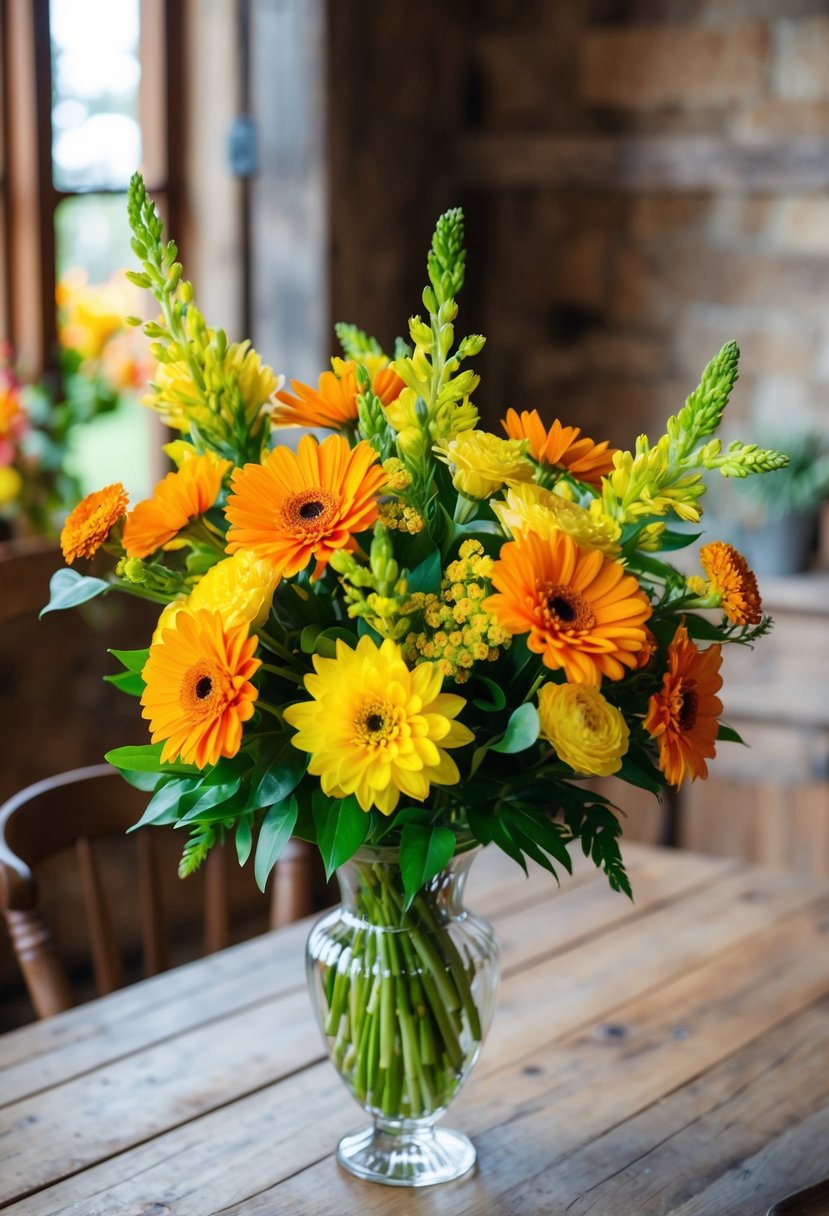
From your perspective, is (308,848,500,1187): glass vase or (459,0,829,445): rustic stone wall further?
(459,0,829,445): rustic stone wall

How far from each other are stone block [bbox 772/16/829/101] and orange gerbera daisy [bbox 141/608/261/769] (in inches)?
92.6

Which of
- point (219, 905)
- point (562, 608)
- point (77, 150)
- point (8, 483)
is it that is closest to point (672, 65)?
point (77, 150)

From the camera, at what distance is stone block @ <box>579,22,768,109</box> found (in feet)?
9.73

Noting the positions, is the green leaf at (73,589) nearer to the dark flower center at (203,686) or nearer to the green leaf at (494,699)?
the dark flower center at (203,686)

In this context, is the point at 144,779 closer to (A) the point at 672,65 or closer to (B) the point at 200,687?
(B) the point at 200,687

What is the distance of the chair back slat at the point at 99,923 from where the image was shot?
166 centimetres

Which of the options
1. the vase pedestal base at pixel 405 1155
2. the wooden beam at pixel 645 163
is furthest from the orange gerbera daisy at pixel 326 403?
the wooden beam at pixel 645 163

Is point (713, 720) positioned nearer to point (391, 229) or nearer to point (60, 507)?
point (60, 507)

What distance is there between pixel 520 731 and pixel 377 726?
10cm

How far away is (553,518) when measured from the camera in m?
1.00

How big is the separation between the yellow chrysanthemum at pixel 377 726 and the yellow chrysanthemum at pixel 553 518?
119mm

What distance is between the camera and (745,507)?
9.71ft

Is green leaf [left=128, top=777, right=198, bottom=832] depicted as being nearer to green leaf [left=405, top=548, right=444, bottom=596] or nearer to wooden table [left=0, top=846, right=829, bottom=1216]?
green leaf [left=405, top=548, right=444, bottom=596]

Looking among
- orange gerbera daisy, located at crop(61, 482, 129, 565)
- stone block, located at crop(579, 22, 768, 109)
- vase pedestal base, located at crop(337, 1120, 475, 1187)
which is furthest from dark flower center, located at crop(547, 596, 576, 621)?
stone block, located at crop(579, 22, 768, 109)
